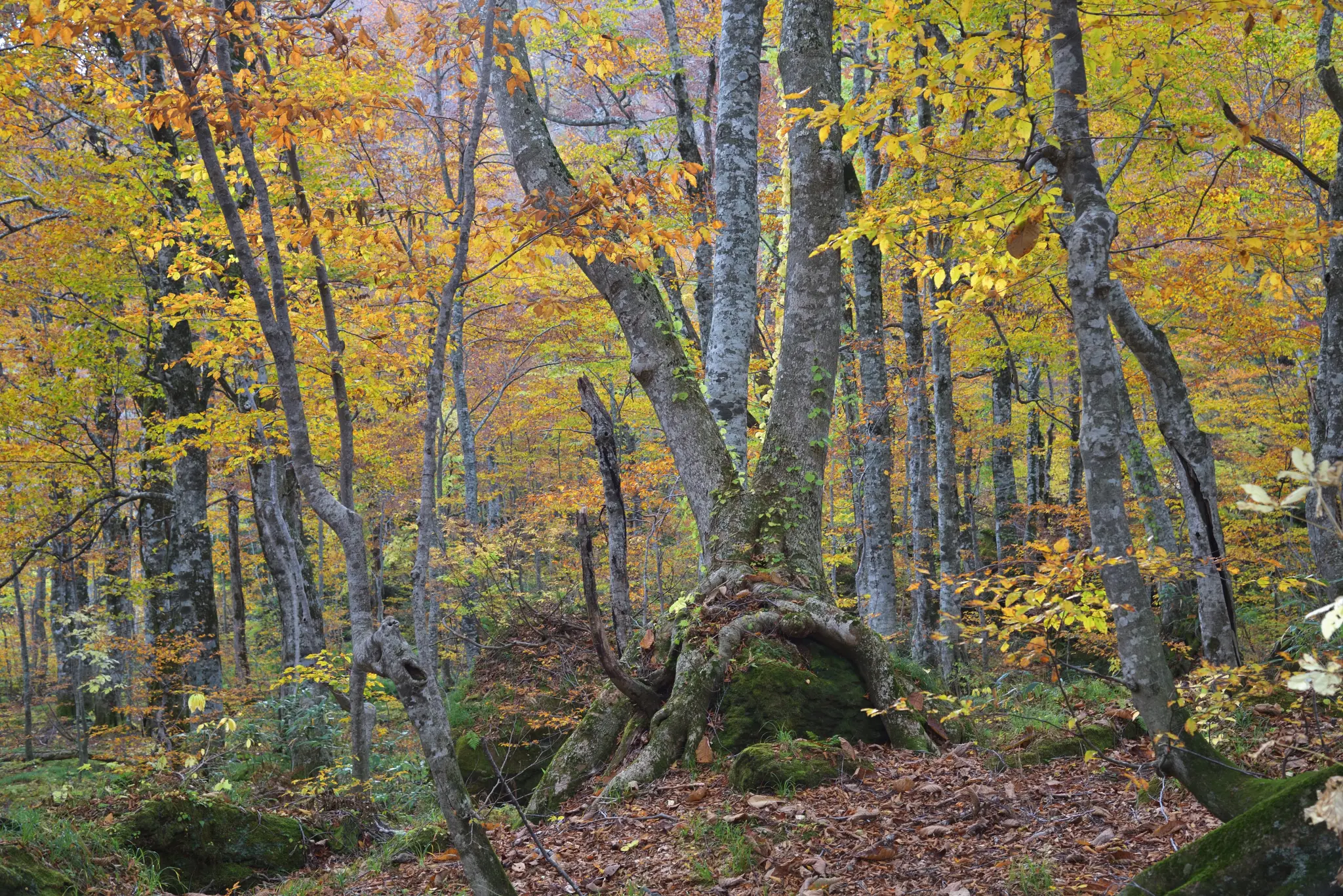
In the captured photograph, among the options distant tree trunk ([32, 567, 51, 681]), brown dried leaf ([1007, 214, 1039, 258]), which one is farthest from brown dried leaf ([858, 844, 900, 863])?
distant tree trunk ([32, 567, 51, 681])

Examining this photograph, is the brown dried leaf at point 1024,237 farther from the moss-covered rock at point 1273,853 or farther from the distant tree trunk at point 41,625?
the distant tree trunk at point 41,625

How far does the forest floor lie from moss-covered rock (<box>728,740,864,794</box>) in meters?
0.09

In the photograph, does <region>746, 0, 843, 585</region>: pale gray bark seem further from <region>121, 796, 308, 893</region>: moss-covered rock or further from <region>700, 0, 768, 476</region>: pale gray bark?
<region>121, 796, 308, 893</region>: moss-covered rock

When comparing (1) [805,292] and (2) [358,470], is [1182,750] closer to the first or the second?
(1) [805,292]

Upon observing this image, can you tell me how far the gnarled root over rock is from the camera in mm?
5207

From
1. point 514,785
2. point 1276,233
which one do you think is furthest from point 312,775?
point 1276,233

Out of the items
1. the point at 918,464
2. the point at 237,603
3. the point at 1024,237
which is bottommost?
the point at 237,603

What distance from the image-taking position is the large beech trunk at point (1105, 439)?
2.89 metres

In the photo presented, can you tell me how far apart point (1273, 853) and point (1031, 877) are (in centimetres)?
130

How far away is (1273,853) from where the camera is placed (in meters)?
2.10

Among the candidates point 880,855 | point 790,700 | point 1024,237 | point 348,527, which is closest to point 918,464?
point 790,700

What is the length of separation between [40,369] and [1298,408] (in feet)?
61.8

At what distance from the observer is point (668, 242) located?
5.80m

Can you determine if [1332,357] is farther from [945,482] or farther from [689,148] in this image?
[689,148]
